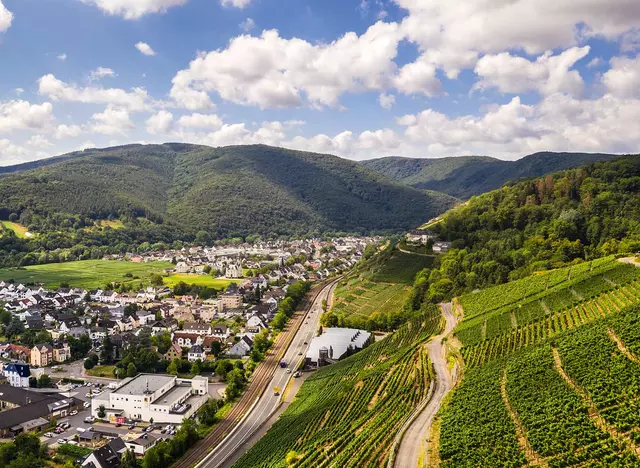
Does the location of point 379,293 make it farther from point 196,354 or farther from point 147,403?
point 147,403

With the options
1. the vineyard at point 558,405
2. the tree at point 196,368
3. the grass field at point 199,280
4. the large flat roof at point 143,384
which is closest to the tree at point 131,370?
the large flat roof at point 143,384

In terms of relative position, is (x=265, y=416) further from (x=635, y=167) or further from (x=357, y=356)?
(x=635, y=167)

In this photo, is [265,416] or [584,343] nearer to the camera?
[584,343]

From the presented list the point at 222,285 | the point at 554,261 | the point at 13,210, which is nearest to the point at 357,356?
the point at 554,261

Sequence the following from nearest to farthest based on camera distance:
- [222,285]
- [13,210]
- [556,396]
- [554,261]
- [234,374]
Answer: [556,396], [234,374], [554,261], [222,285], [13,210]

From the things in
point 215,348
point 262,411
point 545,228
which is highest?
point 545,228

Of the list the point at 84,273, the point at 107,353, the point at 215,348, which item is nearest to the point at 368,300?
the point at 215,348

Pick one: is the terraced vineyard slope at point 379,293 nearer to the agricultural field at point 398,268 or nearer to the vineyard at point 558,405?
the agricultural field at point 398,268
